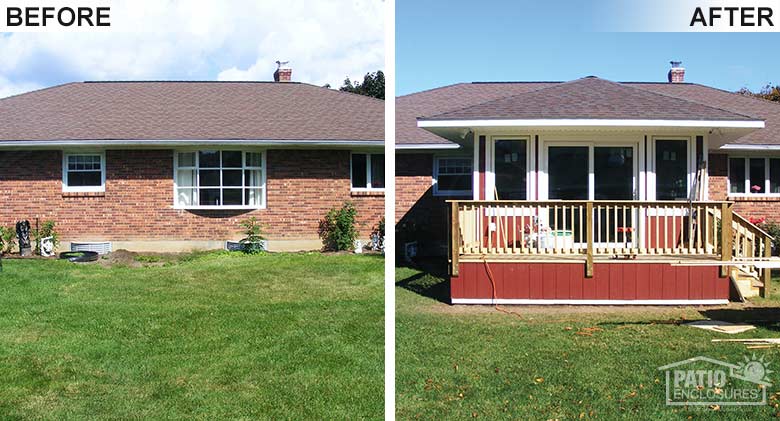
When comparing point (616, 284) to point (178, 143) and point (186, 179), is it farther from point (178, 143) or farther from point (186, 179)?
point (186, 179)

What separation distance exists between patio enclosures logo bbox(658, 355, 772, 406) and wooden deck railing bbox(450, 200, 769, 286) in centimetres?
373

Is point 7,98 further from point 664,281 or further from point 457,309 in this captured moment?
point 664,281

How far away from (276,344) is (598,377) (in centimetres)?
319

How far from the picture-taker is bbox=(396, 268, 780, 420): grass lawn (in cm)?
512

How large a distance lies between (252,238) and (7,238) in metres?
5.30

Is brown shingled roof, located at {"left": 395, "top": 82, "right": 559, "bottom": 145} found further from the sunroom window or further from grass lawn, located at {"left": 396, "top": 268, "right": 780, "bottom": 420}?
grass lawn, located at {"left": 396, "top": 268, "right": 780, "bottom": 420}

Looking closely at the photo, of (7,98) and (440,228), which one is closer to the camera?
(440,228)

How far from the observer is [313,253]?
15867 millimetres

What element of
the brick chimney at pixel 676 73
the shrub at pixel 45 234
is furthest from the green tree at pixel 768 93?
the shrub at pixel 45 234

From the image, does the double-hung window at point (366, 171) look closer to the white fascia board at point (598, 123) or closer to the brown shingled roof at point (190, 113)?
the brown shingled roof at point (190, 113)

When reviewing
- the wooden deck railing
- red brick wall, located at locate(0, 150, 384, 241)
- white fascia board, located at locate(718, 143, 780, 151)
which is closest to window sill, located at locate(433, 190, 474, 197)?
red brick wall, located at locate(0, 150, 384, 241)

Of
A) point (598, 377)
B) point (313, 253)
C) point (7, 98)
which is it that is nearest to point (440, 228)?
point (313, 253)

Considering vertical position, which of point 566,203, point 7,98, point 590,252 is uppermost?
point 7,98

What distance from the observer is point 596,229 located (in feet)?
39.4
